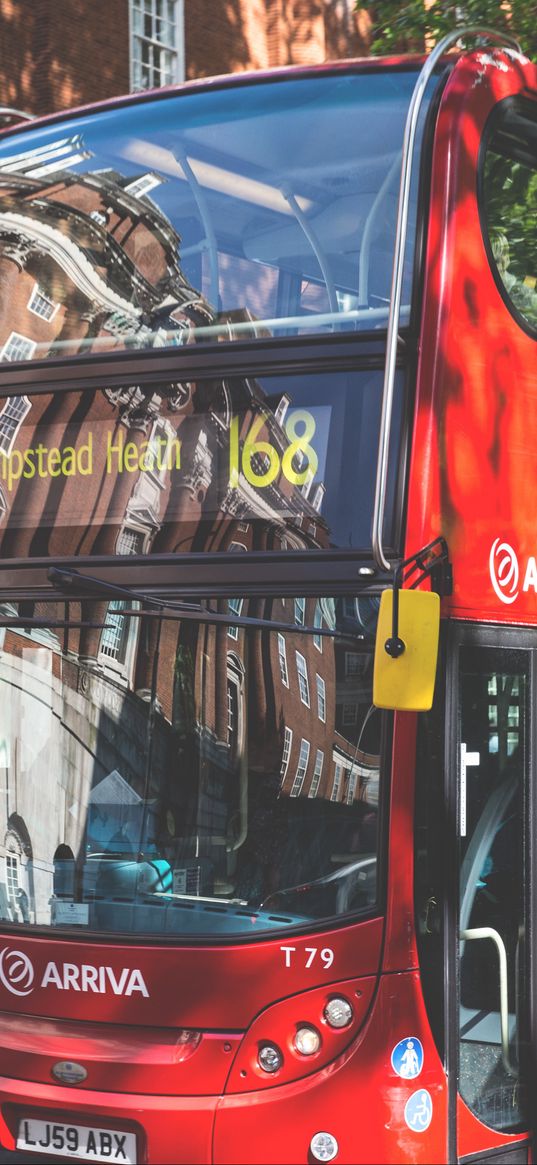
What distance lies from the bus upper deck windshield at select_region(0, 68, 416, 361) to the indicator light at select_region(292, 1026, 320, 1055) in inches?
103

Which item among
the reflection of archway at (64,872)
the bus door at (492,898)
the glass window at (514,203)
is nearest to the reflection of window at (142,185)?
the glass window at (514,203)

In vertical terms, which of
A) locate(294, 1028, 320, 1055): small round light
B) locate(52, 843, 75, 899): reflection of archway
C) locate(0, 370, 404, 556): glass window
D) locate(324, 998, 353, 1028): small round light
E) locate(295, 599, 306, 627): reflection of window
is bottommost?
locate(294, 1028, 320, 1055): small round light

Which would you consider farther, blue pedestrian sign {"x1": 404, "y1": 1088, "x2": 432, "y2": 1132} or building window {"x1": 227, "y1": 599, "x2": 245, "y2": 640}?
building window {"x1": 227, "y1": 599, "x2": 245, "y2": 640}

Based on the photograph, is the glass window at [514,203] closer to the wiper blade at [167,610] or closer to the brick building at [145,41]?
the wiper blade at [167,610]

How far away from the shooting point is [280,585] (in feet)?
18.4

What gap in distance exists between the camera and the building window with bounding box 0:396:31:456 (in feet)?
20.5

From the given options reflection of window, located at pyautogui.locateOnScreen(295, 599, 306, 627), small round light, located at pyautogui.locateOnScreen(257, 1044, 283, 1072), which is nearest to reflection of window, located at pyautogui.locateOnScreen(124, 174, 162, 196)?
reflection of window, located at pyautogui.locateOnScreen(295, 599, 306, 627)

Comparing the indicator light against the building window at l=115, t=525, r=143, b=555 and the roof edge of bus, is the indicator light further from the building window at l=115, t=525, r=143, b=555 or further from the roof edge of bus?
the roof edge of bus

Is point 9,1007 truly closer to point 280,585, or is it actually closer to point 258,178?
point 280,585

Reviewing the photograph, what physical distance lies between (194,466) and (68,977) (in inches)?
80.0

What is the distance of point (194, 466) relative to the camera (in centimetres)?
585

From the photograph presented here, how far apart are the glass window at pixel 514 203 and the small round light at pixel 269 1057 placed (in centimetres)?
305

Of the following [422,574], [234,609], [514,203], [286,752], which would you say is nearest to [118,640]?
[234,609]

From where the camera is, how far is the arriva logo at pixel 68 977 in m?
5.68
